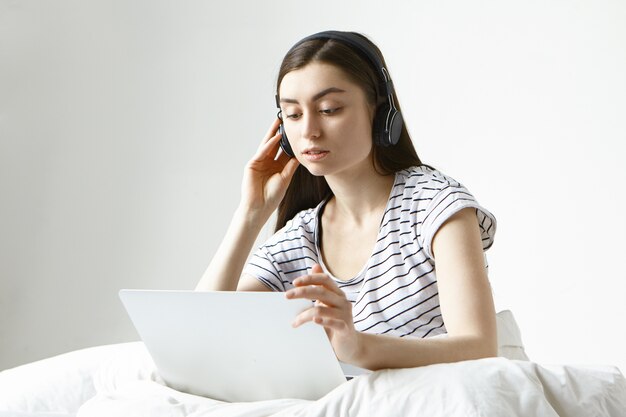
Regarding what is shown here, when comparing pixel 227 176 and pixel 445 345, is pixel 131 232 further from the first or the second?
pixel 445 345

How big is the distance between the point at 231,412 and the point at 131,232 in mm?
2170

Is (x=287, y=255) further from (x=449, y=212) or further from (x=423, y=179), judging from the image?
(x=449, y=212)

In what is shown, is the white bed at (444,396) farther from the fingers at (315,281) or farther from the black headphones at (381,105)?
the black headphones at (381,105)

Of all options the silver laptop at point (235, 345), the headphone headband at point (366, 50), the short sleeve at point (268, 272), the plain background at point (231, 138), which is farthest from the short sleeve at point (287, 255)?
the plain background at point (231, 138)

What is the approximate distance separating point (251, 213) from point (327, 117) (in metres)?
0.33

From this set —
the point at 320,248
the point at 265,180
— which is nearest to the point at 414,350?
the point at 320,248

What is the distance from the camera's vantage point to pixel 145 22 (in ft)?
10.8

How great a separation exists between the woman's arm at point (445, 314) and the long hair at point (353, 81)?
0.27 meters

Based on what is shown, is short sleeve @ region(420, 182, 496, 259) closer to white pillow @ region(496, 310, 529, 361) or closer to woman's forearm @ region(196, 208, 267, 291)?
white pillow @ region(496, 310, 529, 361)

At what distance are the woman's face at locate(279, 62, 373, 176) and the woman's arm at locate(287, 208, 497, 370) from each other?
231 millimetres

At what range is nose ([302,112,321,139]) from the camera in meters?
1.63

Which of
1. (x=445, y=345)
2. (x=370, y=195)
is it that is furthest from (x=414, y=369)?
(x=370, y=195)

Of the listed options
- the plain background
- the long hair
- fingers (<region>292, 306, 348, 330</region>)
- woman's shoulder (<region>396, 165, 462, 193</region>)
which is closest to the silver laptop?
fingers (<region>292, 306, 348, 330</region>)

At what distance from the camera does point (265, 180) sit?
6.36 ft
